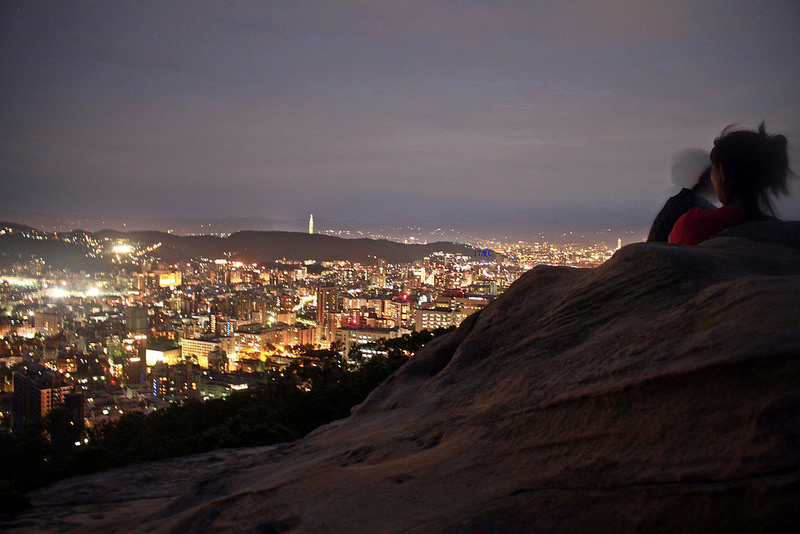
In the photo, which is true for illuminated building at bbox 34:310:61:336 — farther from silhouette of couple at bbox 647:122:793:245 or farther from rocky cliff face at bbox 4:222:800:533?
silhouette of couple at bbox 647:122:793:245

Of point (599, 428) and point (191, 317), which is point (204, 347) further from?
point (599, 428)

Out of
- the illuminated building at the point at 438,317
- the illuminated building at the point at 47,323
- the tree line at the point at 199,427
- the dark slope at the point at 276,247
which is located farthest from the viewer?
the dark slope at the point at 276,247

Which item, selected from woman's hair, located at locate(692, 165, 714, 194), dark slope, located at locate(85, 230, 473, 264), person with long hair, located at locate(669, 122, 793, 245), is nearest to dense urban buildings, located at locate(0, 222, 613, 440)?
woman's hair, located at locate(692, 165, 714, 194)

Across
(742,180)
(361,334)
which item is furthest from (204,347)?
(742,180)

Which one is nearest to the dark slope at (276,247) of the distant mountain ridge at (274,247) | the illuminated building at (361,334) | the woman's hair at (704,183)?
the distant mountain ridge at (274,247)

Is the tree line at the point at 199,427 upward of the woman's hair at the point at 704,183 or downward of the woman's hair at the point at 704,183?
downward

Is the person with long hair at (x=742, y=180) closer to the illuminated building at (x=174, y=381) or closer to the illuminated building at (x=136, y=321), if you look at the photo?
the illuminated building at (x=174, y=381)
